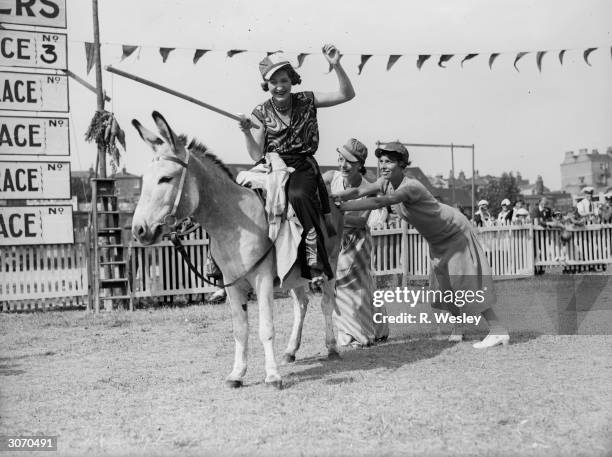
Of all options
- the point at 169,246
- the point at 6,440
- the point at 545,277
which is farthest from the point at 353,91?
the point at 545,277

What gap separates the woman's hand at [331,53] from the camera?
6105mm

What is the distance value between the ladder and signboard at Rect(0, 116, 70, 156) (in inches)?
35.2

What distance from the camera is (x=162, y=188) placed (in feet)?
17.1

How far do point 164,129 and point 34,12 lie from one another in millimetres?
7332

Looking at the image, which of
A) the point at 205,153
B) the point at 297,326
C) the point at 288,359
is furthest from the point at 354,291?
the point at 205,153

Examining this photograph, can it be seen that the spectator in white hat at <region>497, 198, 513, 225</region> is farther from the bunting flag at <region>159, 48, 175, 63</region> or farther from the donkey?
the donkey

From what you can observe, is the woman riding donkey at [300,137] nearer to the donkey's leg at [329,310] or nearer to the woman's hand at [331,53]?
the woman's hand at [331,53]

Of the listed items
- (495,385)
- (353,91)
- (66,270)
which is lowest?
(495,385)

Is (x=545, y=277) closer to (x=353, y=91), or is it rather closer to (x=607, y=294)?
(x=607, y=294)

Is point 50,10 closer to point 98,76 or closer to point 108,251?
point 98,76

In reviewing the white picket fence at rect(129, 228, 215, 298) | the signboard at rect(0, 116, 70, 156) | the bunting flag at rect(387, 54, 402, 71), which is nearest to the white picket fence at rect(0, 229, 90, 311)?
the white picket fence at rect(129, 228, 215, 298)

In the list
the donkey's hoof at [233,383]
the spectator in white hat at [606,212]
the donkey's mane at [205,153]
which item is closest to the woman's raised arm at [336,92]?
the donkey's mane at [205,153]

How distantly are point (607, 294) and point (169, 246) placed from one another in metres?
8.22

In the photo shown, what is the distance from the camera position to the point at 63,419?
16.1 feet
